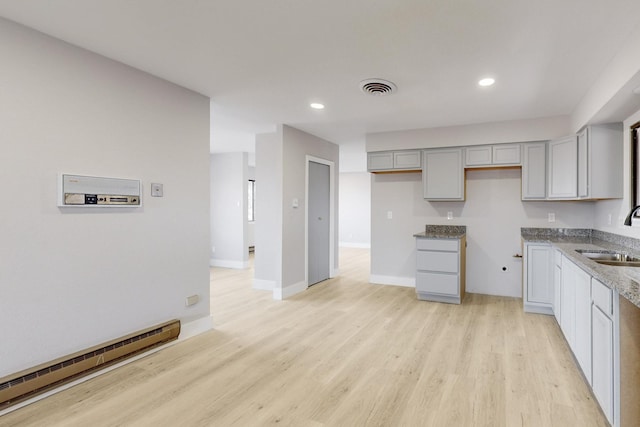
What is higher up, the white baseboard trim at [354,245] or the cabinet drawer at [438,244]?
the cabinet drawer at [438,244]

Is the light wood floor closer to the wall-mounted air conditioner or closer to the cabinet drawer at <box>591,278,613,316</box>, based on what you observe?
the cabinet drawer at <box>591,278,613,316</box>

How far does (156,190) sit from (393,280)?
12.5 ft

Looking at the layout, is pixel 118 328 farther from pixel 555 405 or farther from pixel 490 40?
pixel 490 40

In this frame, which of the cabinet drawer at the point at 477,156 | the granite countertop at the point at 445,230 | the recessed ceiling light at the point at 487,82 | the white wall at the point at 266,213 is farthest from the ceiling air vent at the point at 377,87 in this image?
the granite countertop at the point at 445,230

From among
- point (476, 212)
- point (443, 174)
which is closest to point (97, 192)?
point (443, 174)

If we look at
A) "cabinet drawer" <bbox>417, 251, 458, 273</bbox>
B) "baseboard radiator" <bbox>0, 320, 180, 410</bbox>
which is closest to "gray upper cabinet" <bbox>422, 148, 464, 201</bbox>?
"cabinet drawer" <bbox>417, 251, 458, 273</bbox>

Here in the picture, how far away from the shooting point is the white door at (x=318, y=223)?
5.50m

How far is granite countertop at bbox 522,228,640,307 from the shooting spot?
170 cm

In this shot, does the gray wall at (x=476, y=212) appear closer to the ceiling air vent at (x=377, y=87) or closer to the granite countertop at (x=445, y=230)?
the granite countertop at (x=445, y=230)

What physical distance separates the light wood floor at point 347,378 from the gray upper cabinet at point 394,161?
210 cm

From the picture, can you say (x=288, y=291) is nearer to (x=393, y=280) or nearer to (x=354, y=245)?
(x=393, y=280)

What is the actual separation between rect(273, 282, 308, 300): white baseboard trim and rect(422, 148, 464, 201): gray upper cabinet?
2.23m

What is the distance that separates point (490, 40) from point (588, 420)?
2462mm

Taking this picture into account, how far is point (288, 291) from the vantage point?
4.87 m
